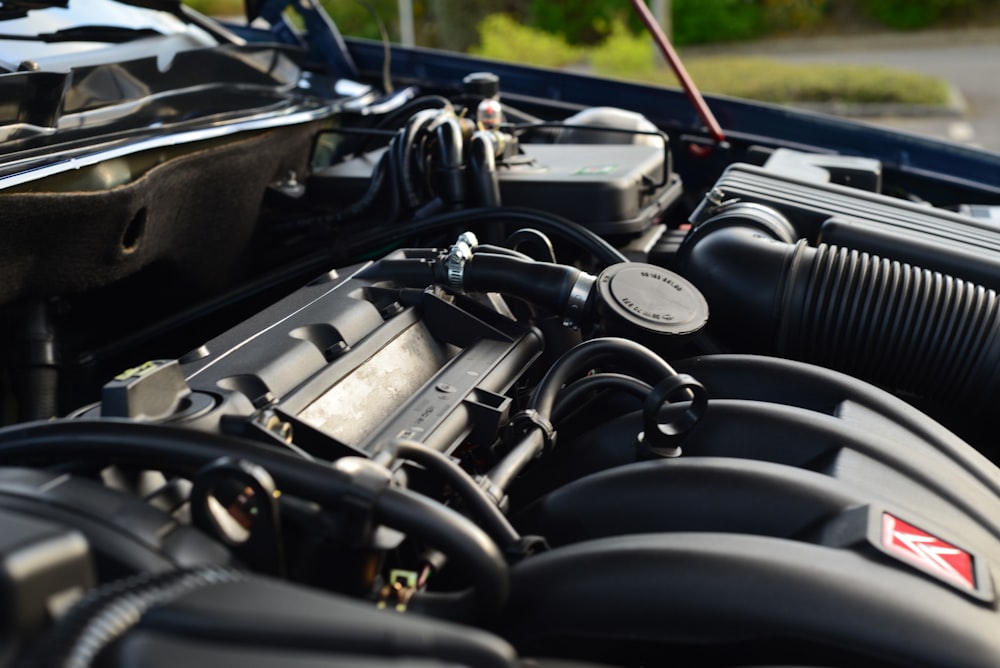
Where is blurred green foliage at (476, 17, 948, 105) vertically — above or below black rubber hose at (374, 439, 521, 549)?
below

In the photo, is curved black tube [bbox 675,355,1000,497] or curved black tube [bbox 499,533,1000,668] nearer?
curved black tube [bbox 499,533,1000,668]

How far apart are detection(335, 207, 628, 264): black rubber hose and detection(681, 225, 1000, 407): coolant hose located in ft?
0.64

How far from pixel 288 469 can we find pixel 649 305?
0.59 metres

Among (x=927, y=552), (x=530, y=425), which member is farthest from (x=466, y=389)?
(x=927, y=552)

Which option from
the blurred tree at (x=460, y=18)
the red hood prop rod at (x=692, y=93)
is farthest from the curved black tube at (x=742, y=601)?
the blurred tree at (x=460, y=18)

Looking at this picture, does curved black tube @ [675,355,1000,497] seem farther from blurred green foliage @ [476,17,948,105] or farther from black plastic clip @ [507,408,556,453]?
blurred green foliage @ [476,17,948,105]

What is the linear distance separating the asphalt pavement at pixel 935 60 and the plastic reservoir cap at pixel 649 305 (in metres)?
6.85

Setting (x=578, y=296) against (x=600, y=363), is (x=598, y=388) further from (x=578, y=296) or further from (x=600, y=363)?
(x=578, y=296)

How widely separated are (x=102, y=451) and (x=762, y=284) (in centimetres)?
92

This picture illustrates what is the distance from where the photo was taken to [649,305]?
1.25 meters

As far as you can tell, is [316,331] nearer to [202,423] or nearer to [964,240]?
[202,423]

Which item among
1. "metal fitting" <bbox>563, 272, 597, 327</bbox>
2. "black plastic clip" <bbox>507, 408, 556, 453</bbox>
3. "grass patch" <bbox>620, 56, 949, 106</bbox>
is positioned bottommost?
"grass patch" <bbox>620, 56, 949, 106</bbox>

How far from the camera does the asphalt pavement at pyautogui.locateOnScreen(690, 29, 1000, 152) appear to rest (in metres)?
8.20

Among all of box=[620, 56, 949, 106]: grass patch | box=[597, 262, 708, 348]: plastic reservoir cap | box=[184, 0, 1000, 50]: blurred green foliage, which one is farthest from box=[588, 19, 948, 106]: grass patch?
box=[597, 262, 708, 348]: plastic reservoir cap
